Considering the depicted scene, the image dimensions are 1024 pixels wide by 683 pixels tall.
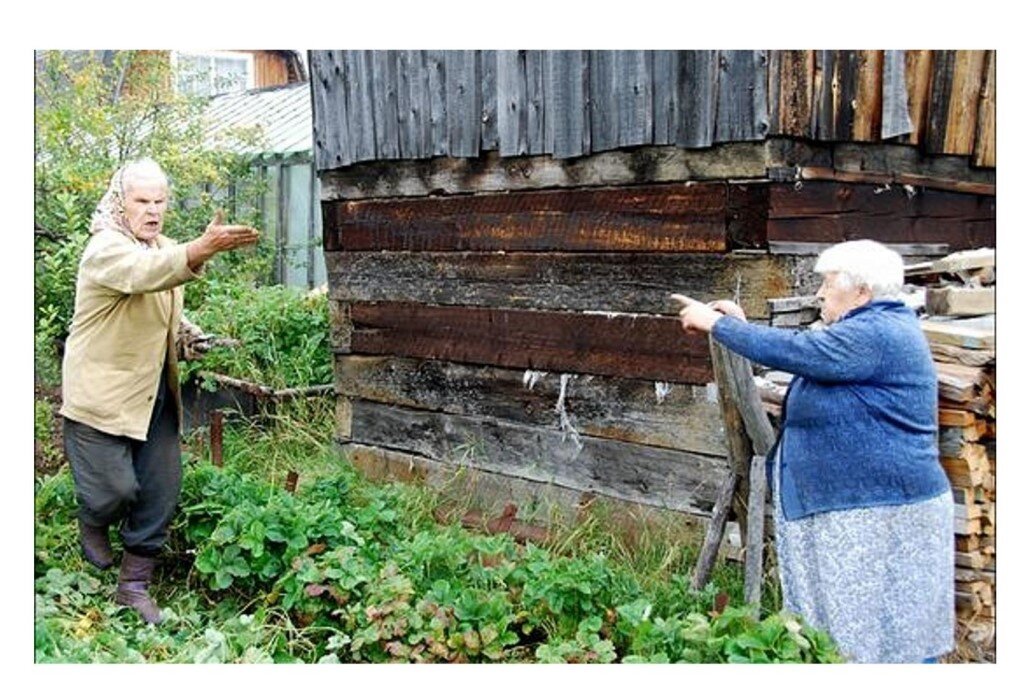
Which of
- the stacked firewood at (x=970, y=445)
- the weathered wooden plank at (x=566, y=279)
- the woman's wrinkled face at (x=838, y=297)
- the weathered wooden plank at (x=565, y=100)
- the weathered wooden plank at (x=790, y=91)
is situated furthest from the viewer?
the weathered wooden plank at (x=565, y=100)

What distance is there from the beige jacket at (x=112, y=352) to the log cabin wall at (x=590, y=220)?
4.77 feet

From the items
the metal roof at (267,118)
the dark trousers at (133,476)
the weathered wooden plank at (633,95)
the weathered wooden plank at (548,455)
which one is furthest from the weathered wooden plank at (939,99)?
the metal roof at (267,118)

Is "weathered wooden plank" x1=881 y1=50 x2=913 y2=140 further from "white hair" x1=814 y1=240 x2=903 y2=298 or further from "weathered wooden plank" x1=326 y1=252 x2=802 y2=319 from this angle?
"white hair" x1=814 y1=240 x2=903 y2=298

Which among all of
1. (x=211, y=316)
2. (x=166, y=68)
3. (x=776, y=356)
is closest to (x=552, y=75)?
(x=166, y=68)

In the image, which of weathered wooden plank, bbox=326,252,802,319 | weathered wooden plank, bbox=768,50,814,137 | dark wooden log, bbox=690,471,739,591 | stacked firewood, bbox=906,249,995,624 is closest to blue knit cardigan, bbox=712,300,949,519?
stacked firewood, bbox=906,249,995,624

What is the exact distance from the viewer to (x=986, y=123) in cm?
441

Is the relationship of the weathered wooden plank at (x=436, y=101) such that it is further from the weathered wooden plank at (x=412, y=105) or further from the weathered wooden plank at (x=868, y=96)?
the weathered wooden plank at (x=868, y=96)

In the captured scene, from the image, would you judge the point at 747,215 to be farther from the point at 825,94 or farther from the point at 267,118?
the point at 267,118

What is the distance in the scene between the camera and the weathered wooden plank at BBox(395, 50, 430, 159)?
17.7ft

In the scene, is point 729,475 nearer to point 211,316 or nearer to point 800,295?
point 800,295

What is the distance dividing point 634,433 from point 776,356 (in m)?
1.44

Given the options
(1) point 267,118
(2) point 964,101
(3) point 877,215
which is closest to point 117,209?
(3) point 877,215

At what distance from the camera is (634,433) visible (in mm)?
4859

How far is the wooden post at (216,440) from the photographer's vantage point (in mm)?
5398
